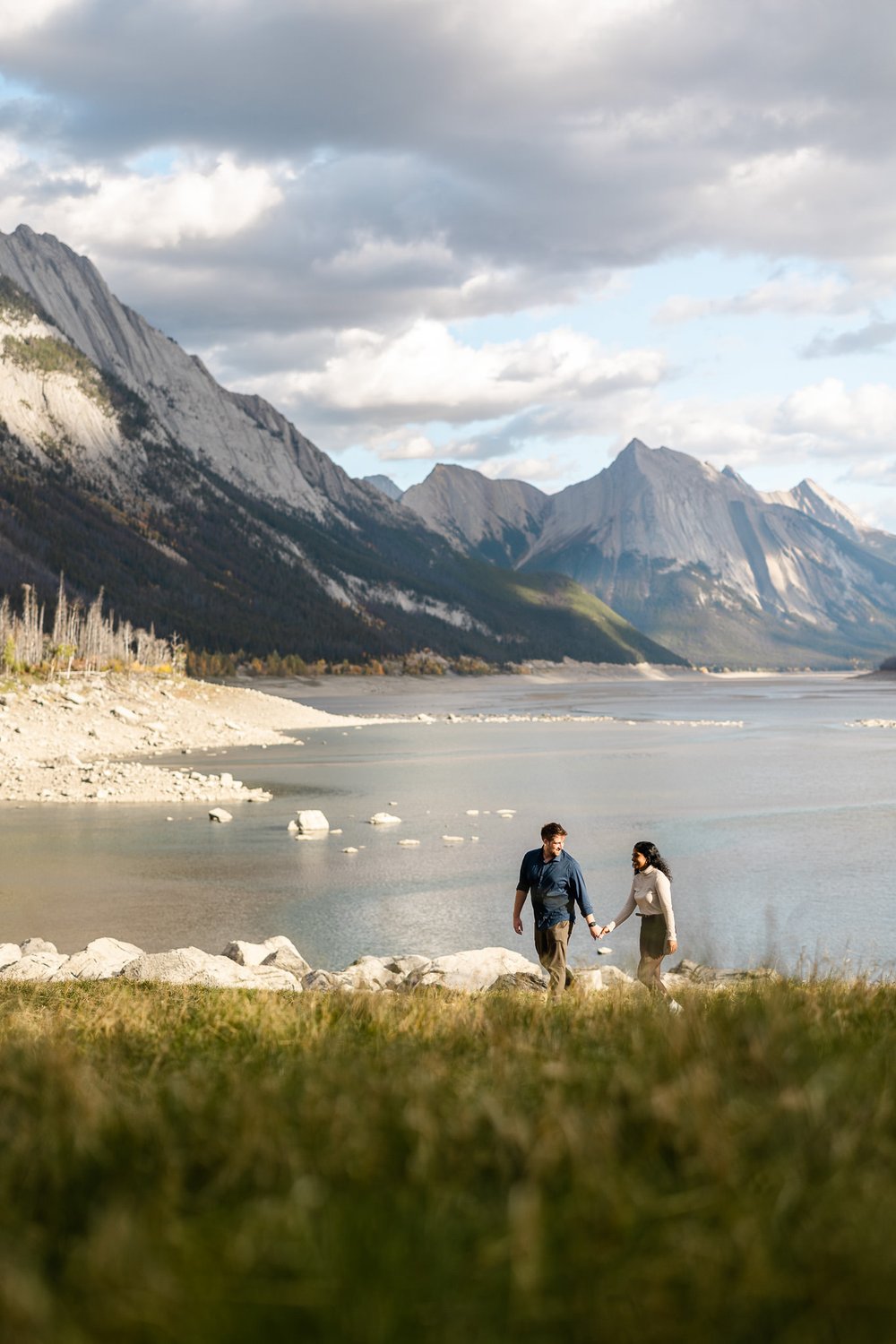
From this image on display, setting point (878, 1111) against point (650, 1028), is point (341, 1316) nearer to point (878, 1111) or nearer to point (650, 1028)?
point (878, 1111)

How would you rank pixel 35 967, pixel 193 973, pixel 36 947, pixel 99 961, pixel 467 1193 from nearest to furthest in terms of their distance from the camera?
pixel 467 1193
pixel 193 973
pixel 35 967
pixel 99 961
pixel 36 947

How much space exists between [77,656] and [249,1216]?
4963 inches

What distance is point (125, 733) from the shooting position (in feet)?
241

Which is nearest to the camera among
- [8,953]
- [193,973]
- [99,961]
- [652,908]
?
[652,908]

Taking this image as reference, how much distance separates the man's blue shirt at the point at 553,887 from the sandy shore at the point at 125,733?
34.8 m

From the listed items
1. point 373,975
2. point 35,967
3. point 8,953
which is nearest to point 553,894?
point 373,975

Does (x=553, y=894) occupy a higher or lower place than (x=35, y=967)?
higher

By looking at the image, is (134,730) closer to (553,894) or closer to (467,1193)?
(553,894)

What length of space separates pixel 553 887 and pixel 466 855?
20.7 m

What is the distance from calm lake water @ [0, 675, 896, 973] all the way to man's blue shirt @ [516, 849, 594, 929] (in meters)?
3.30

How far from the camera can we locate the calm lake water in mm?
25297

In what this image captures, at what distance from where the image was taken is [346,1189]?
11.6 ft

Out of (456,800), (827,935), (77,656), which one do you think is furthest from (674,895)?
(77,656)

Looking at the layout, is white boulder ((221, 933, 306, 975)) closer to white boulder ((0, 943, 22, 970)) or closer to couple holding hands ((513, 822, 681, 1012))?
white boulder ((0, 943, 22, 970))
